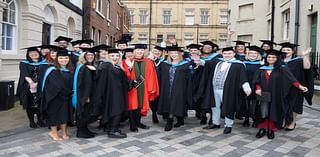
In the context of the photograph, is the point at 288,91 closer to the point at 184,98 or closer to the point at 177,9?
the point at 184,98

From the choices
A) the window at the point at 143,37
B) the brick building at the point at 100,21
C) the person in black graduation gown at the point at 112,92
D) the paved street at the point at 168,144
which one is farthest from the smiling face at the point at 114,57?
the window at the point at 143,37

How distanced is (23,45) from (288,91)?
27.7 ft

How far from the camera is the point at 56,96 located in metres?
5.55

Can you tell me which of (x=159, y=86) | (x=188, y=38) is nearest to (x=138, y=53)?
(x=159, y=86)

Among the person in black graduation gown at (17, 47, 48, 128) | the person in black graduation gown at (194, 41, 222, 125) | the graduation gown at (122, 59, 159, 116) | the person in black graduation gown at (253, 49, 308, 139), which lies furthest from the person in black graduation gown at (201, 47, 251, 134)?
the person in black graduation gown at (17, 47, 48, 128)

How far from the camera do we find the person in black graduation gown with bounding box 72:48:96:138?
5.65 meters

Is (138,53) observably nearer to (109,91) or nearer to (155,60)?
(109,91)

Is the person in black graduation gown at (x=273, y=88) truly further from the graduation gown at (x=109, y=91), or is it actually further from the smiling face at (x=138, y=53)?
the graduation gown at (x=109, y=91)

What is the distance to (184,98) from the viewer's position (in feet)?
21.9

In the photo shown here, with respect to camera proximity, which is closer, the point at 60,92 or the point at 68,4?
the point at 60,92

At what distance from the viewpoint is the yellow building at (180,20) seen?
52656 millimetres

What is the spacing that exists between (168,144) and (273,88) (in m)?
2.22

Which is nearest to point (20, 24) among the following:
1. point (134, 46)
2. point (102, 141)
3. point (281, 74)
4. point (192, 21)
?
point (134, 46)

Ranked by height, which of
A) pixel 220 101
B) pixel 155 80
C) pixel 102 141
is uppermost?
pixel 155 80
